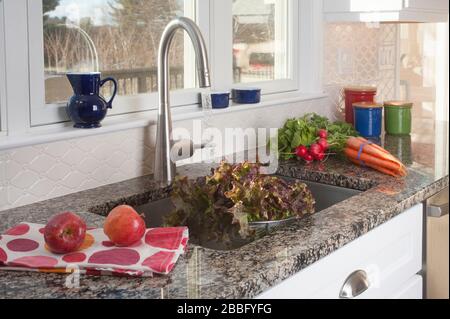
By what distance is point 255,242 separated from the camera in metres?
1.39

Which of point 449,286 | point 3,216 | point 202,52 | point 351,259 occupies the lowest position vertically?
point 449,286

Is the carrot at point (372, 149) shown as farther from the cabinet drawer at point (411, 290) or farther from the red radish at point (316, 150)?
the cabinet drawer at point (411, 290)

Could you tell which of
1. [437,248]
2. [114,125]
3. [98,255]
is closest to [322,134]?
[437,248]

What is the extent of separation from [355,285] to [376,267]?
0.13 m

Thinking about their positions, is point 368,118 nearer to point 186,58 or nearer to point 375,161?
point 375,161

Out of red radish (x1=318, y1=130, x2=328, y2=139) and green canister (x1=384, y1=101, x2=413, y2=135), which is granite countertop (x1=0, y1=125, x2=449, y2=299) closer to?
red radish (x1=318, y1=130, x2=328, y2=139)

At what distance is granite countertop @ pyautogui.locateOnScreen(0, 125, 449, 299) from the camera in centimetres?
114

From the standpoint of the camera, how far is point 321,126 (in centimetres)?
238

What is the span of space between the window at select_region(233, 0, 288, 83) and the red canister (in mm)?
294

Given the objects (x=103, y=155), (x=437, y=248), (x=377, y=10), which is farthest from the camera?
(x=377, y=10)

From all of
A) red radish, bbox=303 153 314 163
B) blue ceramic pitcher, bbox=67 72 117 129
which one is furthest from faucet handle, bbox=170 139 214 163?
red radish, bbox=303 153 314 163
